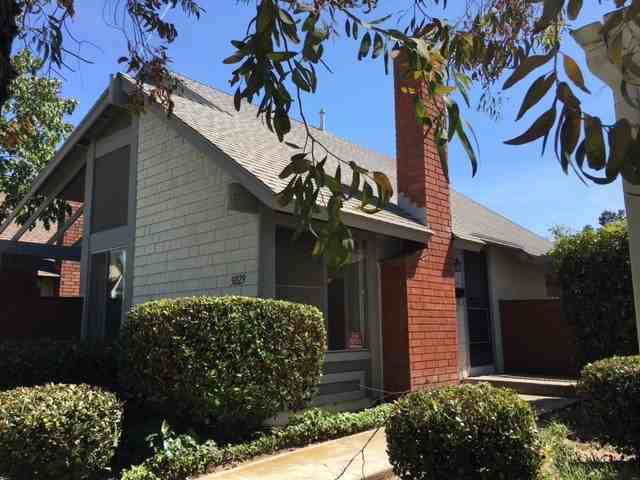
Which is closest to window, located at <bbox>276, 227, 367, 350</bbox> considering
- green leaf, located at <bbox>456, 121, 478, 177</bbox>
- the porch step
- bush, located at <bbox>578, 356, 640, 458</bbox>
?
the porch step

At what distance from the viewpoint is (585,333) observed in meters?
9.17

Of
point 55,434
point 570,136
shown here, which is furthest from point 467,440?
point 55,434

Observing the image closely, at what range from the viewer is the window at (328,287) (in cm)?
867

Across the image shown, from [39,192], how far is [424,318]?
9.86 metres

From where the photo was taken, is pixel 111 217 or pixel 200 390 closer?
pixel 200 390

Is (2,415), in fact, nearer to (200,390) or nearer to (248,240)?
(200,390)

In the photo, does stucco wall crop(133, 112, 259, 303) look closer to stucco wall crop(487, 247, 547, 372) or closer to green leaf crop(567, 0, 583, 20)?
stucco wall crop(487, 247, 547, 372)

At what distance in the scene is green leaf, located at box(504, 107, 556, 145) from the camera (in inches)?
64.2

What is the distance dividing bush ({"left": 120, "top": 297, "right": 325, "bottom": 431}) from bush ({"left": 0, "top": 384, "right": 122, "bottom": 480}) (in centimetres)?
108

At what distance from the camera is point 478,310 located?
484 inches

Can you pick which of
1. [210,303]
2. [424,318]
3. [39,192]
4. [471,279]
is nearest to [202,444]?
[210,303]

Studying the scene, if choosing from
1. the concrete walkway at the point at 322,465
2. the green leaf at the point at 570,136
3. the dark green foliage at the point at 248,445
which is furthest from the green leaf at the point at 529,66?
the concrete walkway at the point at 322,465

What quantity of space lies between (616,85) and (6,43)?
158 inches

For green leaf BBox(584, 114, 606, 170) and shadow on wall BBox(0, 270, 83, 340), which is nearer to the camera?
green leaf BBox(584, 114, 606, 170)
